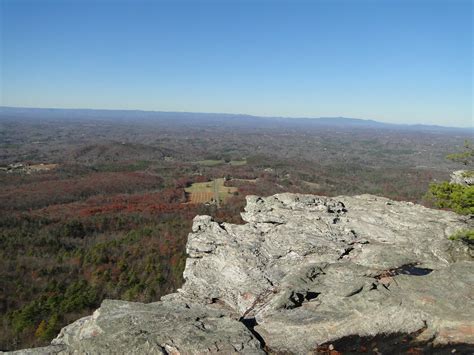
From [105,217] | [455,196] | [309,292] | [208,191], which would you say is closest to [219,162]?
[208,191]

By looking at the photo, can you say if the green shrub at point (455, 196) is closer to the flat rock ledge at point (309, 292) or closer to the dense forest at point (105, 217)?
the flat rock ledge at point (309, 292)

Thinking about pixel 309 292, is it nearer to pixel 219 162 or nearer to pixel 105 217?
pixel 105 217

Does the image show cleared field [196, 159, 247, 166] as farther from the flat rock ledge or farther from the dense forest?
the flat rock ledge

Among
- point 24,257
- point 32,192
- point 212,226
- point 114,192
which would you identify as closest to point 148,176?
point 114,192

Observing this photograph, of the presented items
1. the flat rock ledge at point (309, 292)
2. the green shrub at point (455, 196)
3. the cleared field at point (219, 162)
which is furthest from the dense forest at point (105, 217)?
the green shrub at point (455, 196)

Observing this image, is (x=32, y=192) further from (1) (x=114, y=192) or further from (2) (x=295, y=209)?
(2) (x=295, y=209)

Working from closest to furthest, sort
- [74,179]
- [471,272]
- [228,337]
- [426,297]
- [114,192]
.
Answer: [228,337] → [426,297] → [471,272] → [114,192] → [74,179]
